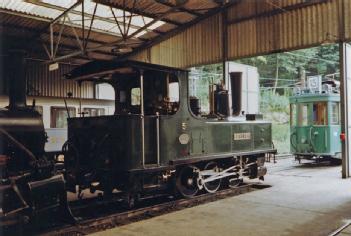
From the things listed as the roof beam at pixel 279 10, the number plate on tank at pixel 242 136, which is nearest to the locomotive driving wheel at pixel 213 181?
the number plate on tank at pixel 242 136

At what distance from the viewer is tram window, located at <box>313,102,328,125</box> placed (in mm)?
13043

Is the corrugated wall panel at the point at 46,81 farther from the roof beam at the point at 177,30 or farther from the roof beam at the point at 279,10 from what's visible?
the roof beam at the point at 279,10

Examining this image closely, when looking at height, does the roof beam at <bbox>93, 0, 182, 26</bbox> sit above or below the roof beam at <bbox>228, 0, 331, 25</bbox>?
above

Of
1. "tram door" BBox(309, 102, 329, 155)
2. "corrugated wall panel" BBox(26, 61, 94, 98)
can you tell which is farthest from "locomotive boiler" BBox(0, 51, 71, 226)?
"tram door" BBox(309, 102, 329, 155)

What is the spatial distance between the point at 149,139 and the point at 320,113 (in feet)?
29.2

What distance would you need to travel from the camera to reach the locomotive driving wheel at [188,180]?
23.9 ft

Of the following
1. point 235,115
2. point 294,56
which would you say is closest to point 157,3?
point 235,115

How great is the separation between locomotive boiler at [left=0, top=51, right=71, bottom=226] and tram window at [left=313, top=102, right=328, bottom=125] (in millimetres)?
10404

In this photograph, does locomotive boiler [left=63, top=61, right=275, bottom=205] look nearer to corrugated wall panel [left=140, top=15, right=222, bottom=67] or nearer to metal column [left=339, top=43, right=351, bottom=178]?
metal column [left=339, top=43, right=351, bottom=178]

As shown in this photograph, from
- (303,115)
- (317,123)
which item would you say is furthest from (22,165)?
(303,115)

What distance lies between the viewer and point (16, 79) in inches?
231

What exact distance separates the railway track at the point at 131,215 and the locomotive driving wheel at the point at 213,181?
0.84 ft

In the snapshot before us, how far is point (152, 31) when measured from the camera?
556 inches

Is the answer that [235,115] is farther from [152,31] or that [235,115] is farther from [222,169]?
[152,31]
